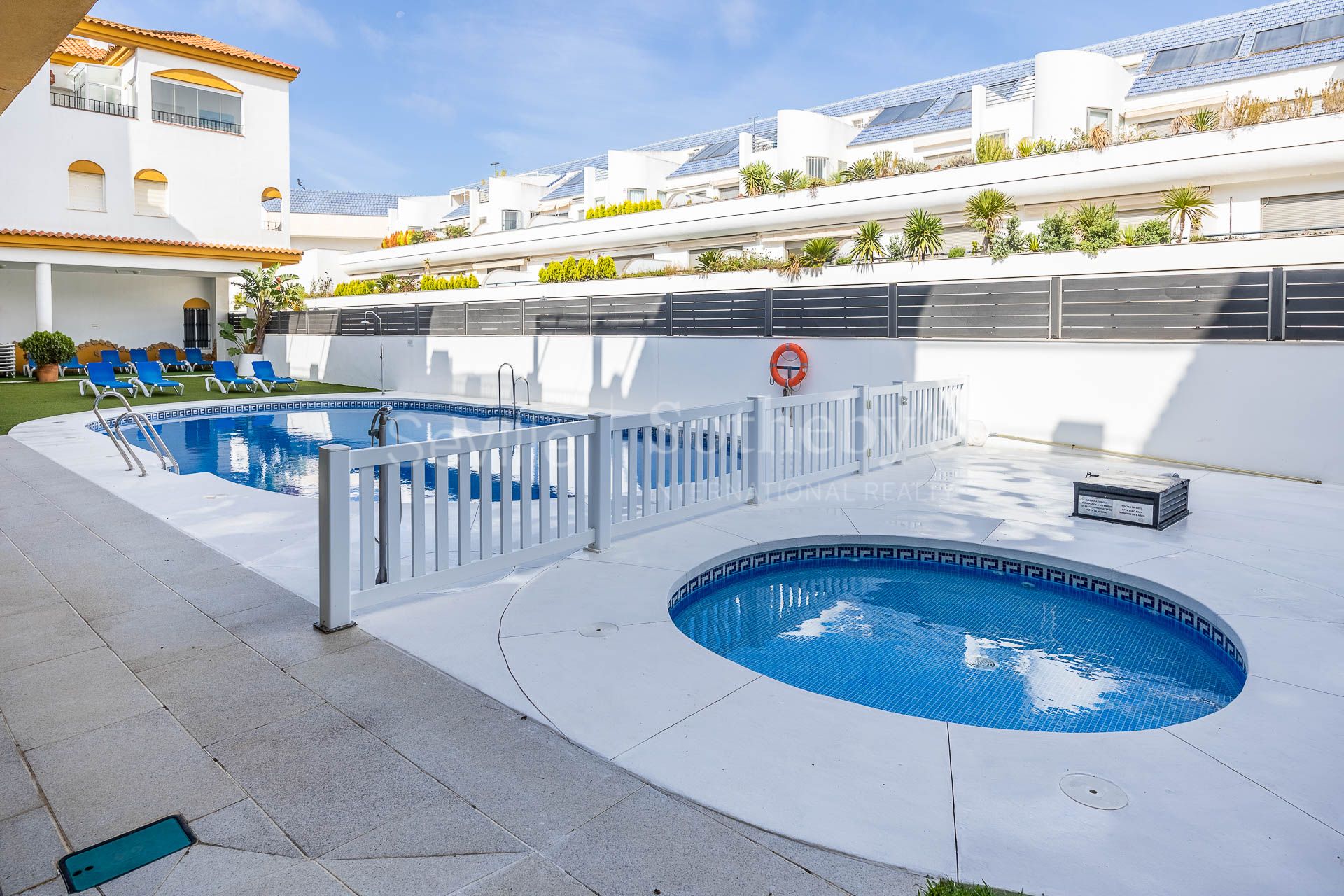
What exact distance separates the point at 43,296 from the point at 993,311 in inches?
849

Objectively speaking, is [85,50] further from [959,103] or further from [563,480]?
[563,480]

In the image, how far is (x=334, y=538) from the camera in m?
3.74

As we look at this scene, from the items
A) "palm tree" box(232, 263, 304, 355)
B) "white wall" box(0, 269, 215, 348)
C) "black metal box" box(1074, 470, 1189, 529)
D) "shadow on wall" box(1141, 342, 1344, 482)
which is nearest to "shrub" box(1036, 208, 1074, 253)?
"shadow on wall" box(1141, 342, 1344, 482)

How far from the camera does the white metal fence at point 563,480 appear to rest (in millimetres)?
3883

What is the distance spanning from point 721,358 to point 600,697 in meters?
11.0

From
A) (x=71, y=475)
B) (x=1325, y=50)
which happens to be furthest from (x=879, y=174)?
(x=71, y=475)

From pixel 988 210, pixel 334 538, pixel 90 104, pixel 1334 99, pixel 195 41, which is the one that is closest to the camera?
pixel 334 538

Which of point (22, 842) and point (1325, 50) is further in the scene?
point (1325, 50)

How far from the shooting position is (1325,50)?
55.1ft

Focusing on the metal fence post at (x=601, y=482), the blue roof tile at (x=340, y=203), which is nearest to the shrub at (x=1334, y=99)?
the metal fence post at (x=601, y=482)

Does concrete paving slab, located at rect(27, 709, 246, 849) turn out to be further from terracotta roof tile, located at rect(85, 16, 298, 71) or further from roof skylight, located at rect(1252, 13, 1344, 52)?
terracotta roof tile, located at rect(85, 16, 298, 71)

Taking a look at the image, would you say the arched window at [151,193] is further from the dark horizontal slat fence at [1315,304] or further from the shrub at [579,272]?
the dark horizontal slat fence at [1315,304]

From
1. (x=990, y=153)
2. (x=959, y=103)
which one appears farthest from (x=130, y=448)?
(x=959, y=103)

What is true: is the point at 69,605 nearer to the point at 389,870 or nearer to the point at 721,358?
the point at 389,870
